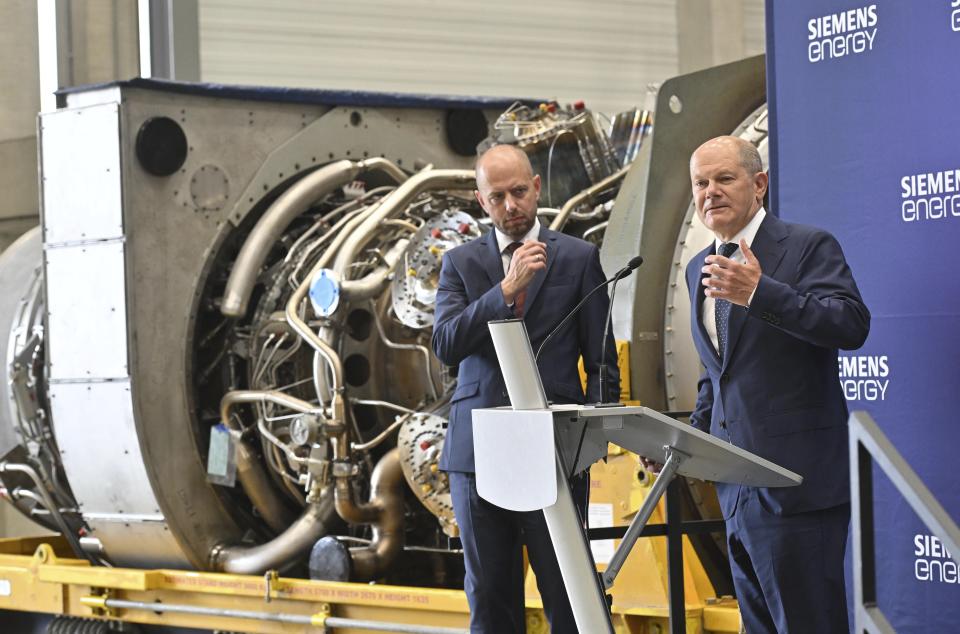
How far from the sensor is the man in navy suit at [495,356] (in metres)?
3.79

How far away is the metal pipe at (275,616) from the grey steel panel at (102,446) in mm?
378

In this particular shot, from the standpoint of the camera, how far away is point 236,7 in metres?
9.73

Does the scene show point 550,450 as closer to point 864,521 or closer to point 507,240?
point 864,521

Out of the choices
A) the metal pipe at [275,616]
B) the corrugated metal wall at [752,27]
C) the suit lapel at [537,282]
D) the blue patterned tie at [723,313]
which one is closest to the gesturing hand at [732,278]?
the blue patterned tie at [723,313]

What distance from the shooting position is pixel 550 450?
2701 mm

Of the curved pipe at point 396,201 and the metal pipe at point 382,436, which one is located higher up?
the curved pipe at point 396,201

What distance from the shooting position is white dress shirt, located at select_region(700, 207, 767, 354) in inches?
130

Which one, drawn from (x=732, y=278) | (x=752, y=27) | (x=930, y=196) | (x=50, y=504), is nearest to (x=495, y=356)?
(x=732, y=278)

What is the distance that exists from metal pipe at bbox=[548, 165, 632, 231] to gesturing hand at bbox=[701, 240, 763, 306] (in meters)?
2.42

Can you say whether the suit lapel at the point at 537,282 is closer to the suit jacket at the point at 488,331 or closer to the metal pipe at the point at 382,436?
the suit jacket at the point at 488,331

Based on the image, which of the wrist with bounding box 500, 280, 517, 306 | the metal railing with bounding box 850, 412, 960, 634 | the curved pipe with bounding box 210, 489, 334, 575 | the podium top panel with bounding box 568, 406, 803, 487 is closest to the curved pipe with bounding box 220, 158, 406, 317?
the curved pipe with bounding box 210, 489, 334, 575

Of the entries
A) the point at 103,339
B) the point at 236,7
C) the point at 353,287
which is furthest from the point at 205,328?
the point at 236,7

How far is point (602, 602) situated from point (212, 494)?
12.9 ft

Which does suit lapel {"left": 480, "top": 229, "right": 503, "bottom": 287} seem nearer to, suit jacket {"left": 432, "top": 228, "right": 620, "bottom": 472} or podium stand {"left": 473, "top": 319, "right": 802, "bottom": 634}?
suit jacket {"left": 432, "top": 228, "right": 620, "bottom": 472}
